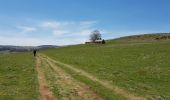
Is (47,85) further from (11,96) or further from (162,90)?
(162,90)

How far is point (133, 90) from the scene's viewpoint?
23.7 m

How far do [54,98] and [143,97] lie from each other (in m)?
5.39

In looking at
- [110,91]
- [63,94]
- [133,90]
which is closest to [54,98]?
[63,94]

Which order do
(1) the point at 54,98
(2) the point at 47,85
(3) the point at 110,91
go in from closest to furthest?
(1) the point at 54,98 < (3) the point at 110,91 < (2) the point at 47,85

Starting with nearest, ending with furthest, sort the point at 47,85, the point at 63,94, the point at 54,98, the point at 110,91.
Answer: the point at 54,98 → the point at 63,94 → the point at 110,91 → the point at 47,85

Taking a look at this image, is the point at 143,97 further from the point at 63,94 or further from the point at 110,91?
the point at 63,94

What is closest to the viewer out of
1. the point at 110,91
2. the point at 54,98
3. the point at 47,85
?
the point at 54,98

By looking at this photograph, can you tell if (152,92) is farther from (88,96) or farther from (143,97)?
(88,96)

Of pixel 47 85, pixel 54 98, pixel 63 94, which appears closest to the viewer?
pixel 54 98

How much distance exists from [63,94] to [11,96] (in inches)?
132

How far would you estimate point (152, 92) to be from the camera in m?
22.8

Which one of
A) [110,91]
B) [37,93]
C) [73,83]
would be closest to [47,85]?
[73,83]

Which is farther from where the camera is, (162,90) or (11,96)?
(162,90)

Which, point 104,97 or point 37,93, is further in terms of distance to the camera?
point 37,93
